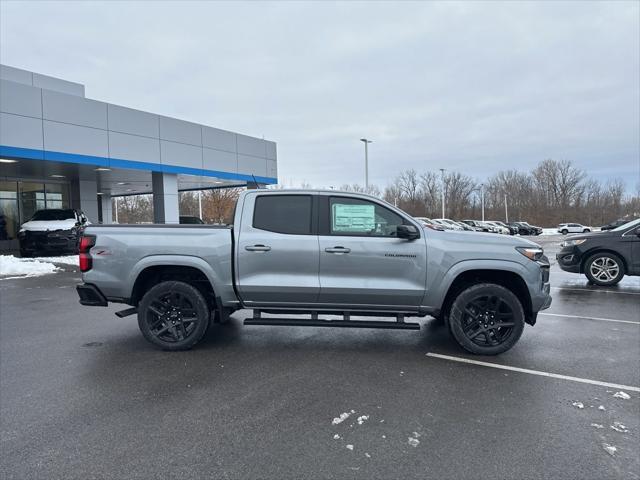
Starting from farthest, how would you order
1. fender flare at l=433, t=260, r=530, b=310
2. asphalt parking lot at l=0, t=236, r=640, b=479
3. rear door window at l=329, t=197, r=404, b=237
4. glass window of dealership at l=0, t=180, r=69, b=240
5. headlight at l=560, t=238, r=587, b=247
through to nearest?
glass window of dealership at l=0, t=180, r=69, b=240
headlight at l=560, t=238, r=587, b=247
rear door window at l=329, t=197, r=404, b=237
fender flare at l=433, t=260, r=530, b=310
asphalt parking lot at l=0, t=236, r=640, b=479

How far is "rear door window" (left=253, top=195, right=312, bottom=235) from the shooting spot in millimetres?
5293

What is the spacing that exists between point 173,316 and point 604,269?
10.2 metres

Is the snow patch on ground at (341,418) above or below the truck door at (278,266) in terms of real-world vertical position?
below

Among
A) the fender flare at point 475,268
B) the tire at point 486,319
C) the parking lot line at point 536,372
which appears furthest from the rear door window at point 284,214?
the parking lot line at point 536,372

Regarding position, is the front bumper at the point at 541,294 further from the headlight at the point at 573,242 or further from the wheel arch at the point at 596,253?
the wheel arch at the point at 596,253

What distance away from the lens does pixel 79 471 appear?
2.81 m

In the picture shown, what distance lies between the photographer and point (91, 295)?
533 cm

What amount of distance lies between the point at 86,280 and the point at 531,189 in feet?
298

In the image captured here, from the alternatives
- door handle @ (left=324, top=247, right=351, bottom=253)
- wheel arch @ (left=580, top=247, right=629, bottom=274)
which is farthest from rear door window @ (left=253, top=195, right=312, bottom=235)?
wheel arch @ (left=580, top=247, right=629, bottom=274)

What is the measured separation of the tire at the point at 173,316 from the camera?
5.26 metres

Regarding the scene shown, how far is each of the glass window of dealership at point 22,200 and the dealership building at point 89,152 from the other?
43 millimetres

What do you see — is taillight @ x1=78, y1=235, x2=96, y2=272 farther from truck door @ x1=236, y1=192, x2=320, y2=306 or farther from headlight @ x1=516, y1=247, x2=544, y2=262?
headlight @ x1=516, y1=247, x2=544, y2=262

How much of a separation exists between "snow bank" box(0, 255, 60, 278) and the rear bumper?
897 cm

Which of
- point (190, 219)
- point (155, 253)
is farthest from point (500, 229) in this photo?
point (155, 253)
